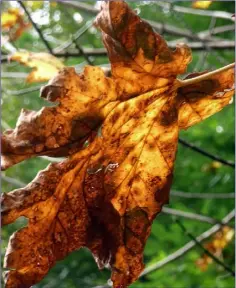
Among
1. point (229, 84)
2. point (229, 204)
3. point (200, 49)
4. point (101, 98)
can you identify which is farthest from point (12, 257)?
point (229, 204)

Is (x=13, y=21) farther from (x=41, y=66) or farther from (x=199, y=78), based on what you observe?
(x=199, y=78)

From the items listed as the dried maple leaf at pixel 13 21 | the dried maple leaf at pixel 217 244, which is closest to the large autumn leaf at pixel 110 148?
the dried maple leaf at pixel 13 21

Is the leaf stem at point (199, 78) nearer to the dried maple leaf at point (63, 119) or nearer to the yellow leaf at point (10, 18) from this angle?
the dried maple leaf at point (63, 119)

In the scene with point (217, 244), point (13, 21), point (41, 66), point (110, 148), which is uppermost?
point (110, 148)

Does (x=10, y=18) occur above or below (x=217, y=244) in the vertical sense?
above

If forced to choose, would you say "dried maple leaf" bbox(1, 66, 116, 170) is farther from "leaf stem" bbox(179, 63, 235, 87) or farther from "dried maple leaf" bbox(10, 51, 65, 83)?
"dried maple leaf" bbox(10, 51, 65, 83)

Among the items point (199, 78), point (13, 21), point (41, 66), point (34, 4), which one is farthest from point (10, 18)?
point (199, 78)

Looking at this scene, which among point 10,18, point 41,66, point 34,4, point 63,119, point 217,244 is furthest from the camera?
point 217,244

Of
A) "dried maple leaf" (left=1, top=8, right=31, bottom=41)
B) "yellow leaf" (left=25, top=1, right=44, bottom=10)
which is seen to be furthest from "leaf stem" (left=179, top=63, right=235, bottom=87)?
"yellow leaf" (left=25, top=1, right=44, bottom=10)

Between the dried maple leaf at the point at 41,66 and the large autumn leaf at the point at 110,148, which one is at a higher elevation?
the large autumn leaf at the point at 110,148
